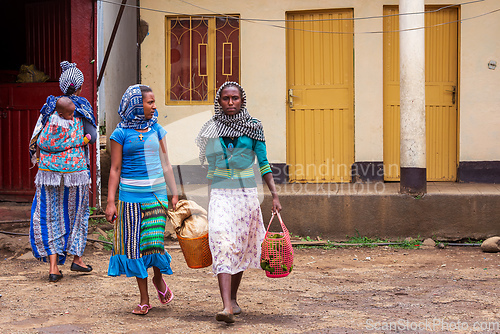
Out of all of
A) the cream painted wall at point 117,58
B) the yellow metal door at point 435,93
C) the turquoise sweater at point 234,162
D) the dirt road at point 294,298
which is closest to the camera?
the dirt road at point 294,298

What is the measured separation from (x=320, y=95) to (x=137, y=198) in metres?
4.83

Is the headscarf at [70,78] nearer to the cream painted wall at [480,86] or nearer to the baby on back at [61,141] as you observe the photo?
the baby on back at [61,141]

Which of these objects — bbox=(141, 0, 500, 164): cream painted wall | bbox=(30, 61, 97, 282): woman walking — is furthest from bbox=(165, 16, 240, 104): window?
bbox=(30, 61, 97, 282): woman walking

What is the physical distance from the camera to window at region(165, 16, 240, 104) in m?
8.77

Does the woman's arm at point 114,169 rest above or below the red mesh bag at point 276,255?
above

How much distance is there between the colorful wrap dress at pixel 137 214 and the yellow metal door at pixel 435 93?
5.02 m

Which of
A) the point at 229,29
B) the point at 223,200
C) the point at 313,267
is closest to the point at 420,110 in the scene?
the point at 313,267

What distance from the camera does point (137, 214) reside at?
4.38m

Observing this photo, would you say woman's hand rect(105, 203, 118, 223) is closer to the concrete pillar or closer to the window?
the concrete pillar

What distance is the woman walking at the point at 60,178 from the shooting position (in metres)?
5.68

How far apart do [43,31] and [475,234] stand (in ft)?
21.1

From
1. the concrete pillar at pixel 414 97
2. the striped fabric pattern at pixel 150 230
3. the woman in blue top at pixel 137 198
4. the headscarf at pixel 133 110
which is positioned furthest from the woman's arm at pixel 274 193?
the concrete pillar at pixel 414 97

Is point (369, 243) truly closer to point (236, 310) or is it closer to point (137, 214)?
point (236, 310)

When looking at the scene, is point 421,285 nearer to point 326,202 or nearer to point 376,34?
point 326,202
